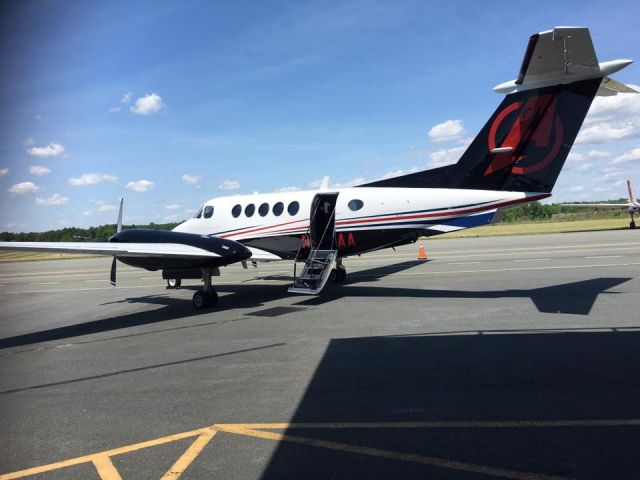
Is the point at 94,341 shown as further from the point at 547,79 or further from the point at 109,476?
the point at 547,79

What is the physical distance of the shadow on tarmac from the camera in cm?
371

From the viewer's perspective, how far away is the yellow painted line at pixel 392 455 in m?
3.52

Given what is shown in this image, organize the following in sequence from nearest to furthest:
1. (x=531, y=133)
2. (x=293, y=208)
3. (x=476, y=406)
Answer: (x=476, y=406), (x=531, y=133), (x=293, y=208)

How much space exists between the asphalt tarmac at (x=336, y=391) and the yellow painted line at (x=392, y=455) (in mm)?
17

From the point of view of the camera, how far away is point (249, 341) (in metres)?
8.41

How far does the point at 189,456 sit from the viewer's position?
4078 mm

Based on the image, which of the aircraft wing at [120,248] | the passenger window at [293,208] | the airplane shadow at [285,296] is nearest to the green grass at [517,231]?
the airplane shadow at [285,296]

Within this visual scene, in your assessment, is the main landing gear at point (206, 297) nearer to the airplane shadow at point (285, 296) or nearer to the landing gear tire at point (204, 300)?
the landing gear tire at point (204, 300)

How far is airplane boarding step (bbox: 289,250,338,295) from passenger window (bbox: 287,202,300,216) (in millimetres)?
1538

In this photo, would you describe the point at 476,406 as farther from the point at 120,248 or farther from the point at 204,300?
the point at 120,248

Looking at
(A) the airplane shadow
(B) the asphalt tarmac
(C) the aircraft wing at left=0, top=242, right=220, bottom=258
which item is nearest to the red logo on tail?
(A) the airplane shadow

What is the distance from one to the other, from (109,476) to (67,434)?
4.02 ft

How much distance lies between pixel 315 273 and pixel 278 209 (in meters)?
3.10

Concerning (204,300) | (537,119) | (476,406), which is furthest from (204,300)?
(537,119)
